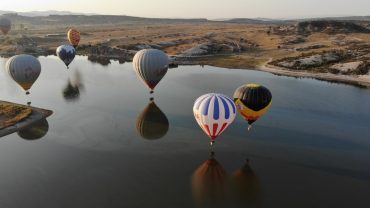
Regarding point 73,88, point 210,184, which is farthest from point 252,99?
point 73,88

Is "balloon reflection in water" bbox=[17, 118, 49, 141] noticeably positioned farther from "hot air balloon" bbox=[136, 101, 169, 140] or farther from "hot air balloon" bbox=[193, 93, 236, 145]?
"hot air balloon" bbox=[193, 93, 236, 145]

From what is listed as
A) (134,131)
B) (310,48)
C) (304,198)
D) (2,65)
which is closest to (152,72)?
(134,131)

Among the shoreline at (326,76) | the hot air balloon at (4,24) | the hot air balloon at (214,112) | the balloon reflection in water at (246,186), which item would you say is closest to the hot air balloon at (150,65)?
the hot air balloon at (214,112)

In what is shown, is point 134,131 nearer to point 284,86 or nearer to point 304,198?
point 304,198

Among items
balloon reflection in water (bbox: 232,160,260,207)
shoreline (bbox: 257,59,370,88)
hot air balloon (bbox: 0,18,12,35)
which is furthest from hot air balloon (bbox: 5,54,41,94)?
hot air balloon (bbox: 0,18,12,35)

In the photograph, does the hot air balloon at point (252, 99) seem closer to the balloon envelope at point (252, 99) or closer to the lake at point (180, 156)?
the balloon envelope at point (252, 99)

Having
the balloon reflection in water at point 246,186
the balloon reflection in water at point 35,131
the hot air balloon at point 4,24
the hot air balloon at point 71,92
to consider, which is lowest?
the balloon reflection in water at point 246,186
